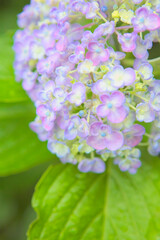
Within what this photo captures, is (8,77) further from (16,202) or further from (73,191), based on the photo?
(16,202)

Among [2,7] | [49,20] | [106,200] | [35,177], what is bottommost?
[35,177]

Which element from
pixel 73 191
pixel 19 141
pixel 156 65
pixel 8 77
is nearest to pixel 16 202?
pixel 19 141

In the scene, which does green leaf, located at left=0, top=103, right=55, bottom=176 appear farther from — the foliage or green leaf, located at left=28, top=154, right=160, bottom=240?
green leaf, located at left=28, top=154, right=160, bottom=240

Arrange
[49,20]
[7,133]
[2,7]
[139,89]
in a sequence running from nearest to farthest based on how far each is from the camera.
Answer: [139,89], [49,20], [7,133], [2,7]

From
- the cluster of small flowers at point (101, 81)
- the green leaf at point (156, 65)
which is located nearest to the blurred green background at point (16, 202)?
the cluster of small flowers at point (101, 81)

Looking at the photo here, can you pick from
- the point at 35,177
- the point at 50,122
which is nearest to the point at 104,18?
the point at 50,122

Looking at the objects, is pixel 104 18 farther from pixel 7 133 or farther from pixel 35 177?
pixel 35 177

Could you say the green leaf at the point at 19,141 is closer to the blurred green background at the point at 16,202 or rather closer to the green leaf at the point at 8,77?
the green leaf at the point at 8,77
